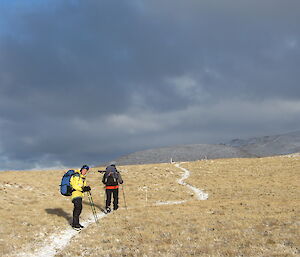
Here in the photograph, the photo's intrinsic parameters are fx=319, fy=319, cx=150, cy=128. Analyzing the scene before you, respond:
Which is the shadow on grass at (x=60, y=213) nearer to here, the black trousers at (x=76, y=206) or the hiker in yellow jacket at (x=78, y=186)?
the black trousers at (x=76, y=206)

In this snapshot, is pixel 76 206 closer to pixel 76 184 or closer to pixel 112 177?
pixel 76 184

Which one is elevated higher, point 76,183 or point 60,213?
point 76,183

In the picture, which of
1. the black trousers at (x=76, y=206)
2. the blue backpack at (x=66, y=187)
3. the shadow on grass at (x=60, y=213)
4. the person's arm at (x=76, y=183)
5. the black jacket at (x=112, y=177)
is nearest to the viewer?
the blue backpack at (x=66, y=187)

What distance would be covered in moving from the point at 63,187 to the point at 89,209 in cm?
821

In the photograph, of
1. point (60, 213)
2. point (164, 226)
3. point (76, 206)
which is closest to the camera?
point (164, 226)

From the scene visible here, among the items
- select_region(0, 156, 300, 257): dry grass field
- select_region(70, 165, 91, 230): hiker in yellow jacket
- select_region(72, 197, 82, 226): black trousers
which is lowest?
select_region(0, 156, 300, 257): dry grass field

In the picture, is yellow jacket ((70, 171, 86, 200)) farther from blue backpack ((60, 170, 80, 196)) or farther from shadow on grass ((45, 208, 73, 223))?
shadow on grass ((45, 208, 73, 223))

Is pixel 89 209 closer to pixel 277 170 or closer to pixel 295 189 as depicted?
pixel 295 189

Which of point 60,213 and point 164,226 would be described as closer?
point 164,226

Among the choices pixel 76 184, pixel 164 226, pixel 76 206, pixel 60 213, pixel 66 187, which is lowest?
pixel 164 226

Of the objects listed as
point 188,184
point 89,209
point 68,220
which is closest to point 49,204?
point 89,209

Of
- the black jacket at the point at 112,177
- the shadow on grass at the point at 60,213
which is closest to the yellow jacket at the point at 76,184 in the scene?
the shadow on grass at the point at 60,213

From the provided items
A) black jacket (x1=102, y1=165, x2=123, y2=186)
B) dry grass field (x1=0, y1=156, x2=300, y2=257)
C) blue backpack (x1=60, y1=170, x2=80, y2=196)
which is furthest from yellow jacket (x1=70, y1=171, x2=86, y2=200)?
black jacket (x1=102, y1=165, x2=123, y2=186)

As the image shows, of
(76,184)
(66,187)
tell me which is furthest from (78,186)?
(66,187)
